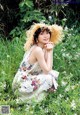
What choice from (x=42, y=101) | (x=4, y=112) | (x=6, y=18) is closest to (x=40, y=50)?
(x=42, y=101)

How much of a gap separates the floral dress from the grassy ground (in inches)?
4.5

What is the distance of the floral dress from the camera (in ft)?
18.3

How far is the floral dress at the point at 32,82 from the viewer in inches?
220

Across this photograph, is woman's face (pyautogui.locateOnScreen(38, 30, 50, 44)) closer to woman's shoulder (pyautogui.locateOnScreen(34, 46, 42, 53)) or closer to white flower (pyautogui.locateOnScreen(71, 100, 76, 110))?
woman's shoulder (pyautogui.locateOnScreen(34, 46, 42, 53))

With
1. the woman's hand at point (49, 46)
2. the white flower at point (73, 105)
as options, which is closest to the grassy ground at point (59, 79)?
the white flower at point (73, 105)

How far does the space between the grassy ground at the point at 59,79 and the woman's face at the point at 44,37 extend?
0.55 m

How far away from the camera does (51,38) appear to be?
5824 mm

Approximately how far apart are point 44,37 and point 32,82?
1.77 feet

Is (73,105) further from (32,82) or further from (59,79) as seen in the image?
(59,79)

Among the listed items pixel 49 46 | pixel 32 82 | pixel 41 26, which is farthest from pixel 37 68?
pixel 41 26

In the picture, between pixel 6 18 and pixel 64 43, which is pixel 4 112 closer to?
pixel 64 43

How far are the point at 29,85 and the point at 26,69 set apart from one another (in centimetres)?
22

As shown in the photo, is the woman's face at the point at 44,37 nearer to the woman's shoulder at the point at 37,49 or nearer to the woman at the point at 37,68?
the woman at the point at 37,68

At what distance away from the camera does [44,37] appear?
567 centimetres
